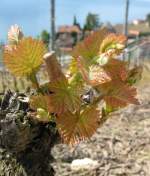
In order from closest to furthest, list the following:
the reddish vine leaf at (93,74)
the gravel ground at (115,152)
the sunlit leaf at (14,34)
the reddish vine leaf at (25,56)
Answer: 1. the reddish vine leaf at (93,74)
2. the reddish vine leaf at (25,56)
3. the sunlit leaf at (14,34)
4. the gravel ground at (115,152)

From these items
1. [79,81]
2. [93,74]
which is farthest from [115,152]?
[93,74]

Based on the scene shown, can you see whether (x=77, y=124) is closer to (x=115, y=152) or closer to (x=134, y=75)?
(x=134, y=75)

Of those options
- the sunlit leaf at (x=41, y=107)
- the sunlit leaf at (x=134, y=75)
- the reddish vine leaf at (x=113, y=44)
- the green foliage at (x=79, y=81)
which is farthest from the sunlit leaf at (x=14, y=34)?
the sunlit leaf at (x=134, y=75)

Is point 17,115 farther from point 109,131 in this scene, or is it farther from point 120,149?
point 109,131

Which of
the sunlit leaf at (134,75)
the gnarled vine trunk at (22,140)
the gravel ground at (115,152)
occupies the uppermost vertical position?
the sunlit leaf at (134,75)

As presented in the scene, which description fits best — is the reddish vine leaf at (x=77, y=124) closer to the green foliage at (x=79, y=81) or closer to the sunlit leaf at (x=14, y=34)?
the green foliage at (x=79, y=81)

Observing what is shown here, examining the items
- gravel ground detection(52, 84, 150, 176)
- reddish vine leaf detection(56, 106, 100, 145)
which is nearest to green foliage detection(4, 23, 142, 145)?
reddish vine leaf detection(56, 106, 100, 145)
